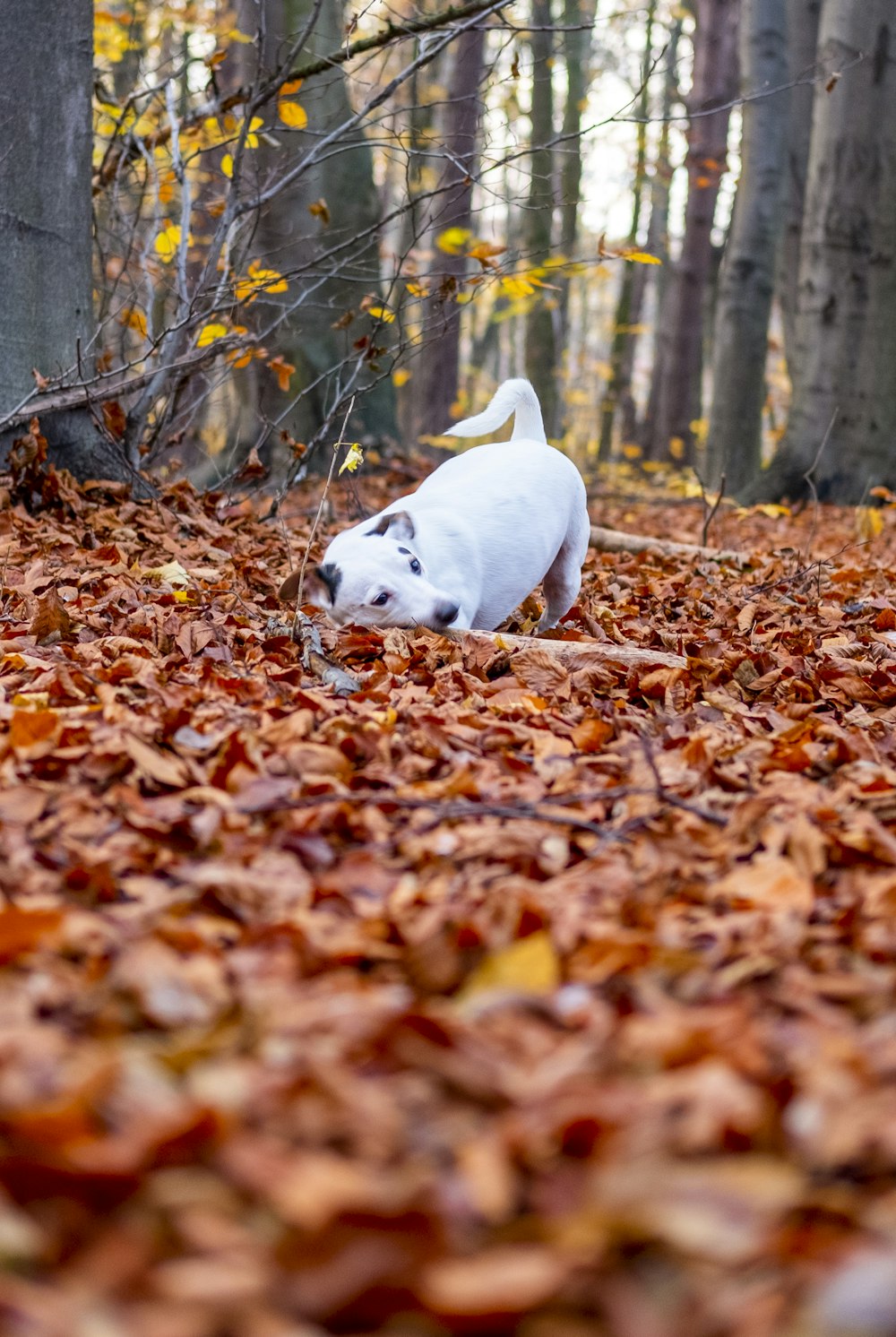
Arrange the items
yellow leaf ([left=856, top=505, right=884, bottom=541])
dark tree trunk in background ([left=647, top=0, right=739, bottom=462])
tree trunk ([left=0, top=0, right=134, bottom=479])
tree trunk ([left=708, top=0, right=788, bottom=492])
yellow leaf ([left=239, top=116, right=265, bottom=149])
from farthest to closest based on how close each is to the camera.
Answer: dark tree trunk in background ([left=647, top=0, right=739, bottom=462]) < tree trunk ([left=708, top=0, right=788, bottom=492]) < yellow leaf ([left=856, top=505, right=884, bottom=541]) < yellow leaf ([left=239, top=116, right=265, bottom=149]) < tree trunk ([left=0, top=0, right=134, bottom=479])

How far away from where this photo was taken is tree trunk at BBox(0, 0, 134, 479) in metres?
5.75

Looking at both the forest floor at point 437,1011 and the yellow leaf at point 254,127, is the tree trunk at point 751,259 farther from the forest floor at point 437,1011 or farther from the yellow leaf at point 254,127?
the forest floor at point 437,1011

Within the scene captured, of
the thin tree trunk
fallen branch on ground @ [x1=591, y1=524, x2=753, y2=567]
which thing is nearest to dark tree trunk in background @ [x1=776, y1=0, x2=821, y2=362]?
the thin tree trunk

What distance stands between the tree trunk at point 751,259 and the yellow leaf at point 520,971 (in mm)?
10273

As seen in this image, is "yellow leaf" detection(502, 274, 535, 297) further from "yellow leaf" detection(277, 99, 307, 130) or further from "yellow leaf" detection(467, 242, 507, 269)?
"yellow leaf" detection(277, 99, 307, 130)

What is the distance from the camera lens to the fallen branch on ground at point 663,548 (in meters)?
7.02

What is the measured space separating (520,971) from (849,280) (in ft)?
33.5

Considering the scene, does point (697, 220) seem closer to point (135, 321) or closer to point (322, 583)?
point (135, 321)

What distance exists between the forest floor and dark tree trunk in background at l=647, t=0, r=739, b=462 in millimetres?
12455

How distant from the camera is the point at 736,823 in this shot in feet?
8.23

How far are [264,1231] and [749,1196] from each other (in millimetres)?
539

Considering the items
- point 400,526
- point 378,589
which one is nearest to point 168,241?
point 400,526

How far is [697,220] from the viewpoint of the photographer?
15.9 meters

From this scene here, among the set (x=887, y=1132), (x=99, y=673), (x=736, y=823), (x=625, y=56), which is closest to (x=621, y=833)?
(x=736, y=823)
